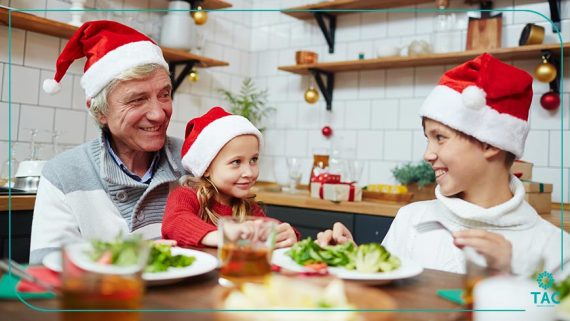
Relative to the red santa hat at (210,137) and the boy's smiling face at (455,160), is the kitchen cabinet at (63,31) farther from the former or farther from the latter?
the boy's smiling face at (455,160)

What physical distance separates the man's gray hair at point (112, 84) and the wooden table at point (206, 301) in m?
0.34

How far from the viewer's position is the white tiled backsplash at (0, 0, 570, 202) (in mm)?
634

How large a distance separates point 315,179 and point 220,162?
14 cm

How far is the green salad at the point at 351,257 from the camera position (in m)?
0.41

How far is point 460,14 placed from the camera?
4.27 ft

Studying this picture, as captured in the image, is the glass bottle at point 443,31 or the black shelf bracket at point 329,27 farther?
the black shelf bracket at point 329,27

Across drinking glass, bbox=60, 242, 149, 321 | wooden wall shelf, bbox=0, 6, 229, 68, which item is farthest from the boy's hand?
wooden wall shelf, bbox=0, 6, 229, 68

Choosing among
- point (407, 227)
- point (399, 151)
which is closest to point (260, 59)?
point (399, 151)

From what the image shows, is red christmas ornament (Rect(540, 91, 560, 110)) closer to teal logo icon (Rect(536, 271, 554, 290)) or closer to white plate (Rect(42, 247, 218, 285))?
teal logo icon (Rect(536, 271, 554, 290))

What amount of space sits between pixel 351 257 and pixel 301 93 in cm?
80

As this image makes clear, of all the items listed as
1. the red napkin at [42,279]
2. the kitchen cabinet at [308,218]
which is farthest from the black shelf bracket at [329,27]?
the red napkin at [42,279]

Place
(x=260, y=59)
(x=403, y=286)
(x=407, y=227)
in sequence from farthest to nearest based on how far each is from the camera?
(x=260, y=59)
(x=407, y=227)
(x=403, y=286)

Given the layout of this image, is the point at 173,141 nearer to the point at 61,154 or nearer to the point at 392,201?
the point at 61,154

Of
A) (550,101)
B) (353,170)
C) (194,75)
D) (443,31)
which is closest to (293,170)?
(353,170)
